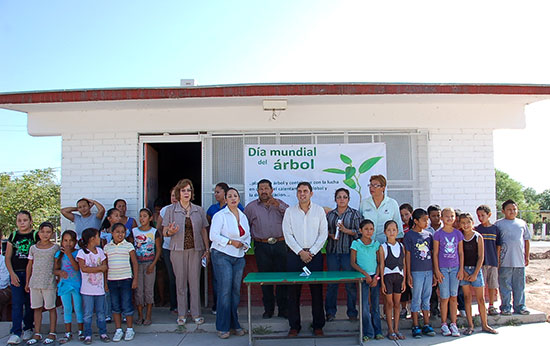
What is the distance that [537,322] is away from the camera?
20.4 ft

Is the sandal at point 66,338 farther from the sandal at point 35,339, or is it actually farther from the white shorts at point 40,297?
the white shorts at point 40,297

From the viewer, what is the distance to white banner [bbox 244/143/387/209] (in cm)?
706

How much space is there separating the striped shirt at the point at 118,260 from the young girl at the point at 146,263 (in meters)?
0.34

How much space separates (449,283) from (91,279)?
4402 mm

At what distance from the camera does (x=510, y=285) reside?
6.30 meters

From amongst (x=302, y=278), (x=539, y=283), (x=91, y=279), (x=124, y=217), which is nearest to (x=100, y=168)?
(x=124, y=217)

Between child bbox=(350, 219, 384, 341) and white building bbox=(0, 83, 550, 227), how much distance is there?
72.1 inches

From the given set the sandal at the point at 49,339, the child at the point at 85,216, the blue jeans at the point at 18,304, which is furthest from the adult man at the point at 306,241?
the blue jeans at the point at 18,304

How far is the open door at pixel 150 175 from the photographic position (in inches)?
293

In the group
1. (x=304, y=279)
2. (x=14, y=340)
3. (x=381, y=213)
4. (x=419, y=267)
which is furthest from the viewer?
(x=381, y=213)

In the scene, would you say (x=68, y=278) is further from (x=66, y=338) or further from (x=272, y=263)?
(x=272, y=263)

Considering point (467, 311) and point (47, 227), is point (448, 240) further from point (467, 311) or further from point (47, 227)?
point (47, 227)

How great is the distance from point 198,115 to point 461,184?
421cm

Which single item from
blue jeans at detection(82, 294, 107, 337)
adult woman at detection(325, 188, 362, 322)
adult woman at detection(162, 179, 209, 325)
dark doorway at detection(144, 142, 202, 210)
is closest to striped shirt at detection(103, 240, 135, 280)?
blue jeans at detection(82, 294, 107, 337)
